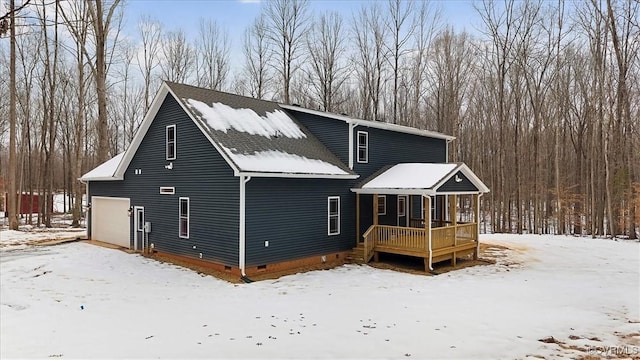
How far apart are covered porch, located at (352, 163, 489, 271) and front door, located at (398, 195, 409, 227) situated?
1.02 meters

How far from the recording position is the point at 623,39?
936 inches

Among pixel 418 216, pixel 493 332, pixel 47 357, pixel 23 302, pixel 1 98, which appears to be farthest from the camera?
pixel 1 98

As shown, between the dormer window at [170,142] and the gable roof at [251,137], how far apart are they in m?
1.08

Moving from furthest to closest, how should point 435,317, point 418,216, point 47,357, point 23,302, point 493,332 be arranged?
point 418,216 → point 23,302 → point 435,317 → point 493,332 → point 47,357

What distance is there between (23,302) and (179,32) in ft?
98.2

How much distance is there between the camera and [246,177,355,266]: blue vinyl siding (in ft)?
40.5

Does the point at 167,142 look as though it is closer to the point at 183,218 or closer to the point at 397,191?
the point at 183,218

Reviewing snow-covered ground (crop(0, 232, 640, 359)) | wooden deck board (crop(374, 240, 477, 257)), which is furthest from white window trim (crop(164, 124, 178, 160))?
wooden deck board (crop(374, 240, 477, 257))

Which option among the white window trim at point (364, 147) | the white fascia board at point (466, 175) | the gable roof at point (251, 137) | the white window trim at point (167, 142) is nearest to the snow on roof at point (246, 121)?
the gable roof at point (251, 137)

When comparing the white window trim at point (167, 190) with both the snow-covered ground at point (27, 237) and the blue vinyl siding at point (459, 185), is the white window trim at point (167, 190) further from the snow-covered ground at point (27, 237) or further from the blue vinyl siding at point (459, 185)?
the blue vinyl siding at point (459, 185)

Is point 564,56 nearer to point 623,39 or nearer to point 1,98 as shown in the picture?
point 623,39

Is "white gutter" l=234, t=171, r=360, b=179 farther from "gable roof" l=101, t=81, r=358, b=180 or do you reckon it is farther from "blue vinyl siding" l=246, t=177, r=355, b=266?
"blue vinyl siding" l=246, t=177, r=355, b=266

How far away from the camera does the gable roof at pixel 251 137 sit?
499 inches

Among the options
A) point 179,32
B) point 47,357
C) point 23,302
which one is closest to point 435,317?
point 47,357
